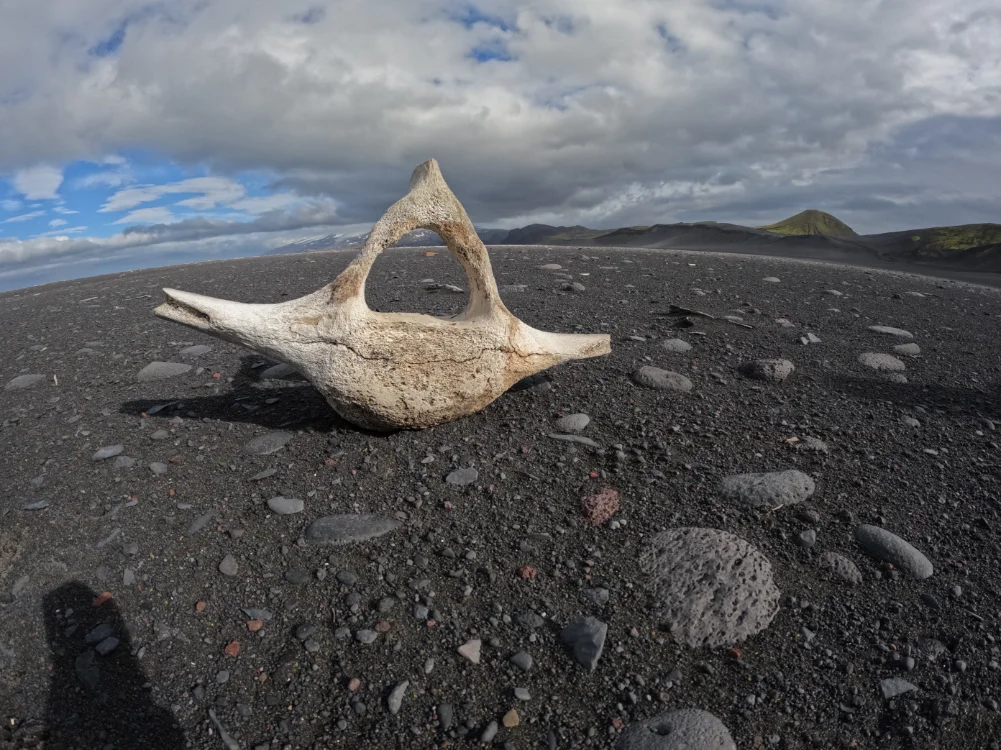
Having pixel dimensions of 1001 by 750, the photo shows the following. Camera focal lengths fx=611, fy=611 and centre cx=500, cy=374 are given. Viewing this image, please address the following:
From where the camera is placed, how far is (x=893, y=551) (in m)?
3.10

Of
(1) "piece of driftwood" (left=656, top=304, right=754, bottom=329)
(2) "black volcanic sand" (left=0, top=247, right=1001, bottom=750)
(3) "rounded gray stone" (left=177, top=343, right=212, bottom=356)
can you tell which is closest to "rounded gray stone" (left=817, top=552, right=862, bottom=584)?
(2) "black volcanic sand" (left=0, top=247, right=1001, bottom=750)

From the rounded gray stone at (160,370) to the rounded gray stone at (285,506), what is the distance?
2.37 meters

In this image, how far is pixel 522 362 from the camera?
14.3ft

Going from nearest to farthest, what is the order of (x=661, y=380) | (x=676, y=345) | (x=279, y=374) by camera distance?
(x=661, y=380), (x=279, y=374), (x=676, y=345)

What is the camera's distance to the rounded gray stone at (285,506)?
11.2 ft

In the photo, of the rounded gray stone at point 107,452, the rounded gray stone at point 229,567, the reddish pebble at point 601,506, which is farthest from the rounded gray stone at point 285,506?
the reddish pebble at point 601,506

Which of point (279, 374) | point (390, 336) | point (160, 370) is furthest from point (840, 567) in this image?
point (160, 370)

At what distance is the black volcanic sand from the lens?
2.44 m

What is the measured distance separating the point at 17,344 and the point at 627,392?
20.4 feet

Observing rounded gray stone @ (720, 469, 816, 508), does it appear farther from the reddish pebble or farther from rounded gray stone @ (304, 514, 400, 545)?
rounded gray stone @ (304, 514, 400, 545)

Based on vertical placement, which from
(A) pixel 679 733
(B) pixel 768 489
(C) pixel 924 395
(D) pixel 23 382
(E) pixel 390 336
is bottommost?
(A) pixel 679 733

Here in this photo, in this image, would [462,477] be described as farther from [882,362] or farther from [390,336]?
[882,362]

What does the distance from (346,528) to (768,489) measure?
2369 mm

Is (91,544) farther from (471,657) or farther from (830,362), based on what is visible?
(830,362)
